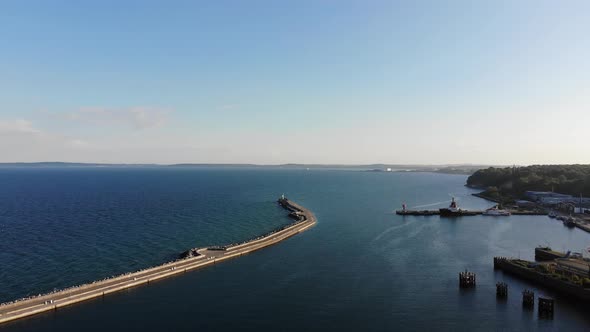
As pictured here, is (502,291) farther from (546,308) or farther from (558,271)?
(558,271)

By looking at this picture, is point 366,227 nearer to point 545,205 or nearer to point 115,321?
point 115,321

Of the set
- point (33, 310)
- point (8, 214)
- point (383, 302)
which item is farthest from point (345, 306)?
point (8, 214)

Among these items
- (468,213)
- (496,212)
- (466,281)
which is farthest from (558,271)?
(496,212)

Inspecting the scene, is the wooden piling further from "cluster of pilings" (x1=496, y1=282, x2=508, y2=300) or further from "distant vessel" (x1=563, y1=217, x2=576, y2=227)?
"distant vessel" (x1=563, y1=217, x2=576, y2=227)

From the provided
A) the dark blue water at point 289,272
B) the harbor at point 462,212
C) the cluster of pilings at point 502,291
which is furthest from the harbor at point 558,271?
the harbor at point 462,212

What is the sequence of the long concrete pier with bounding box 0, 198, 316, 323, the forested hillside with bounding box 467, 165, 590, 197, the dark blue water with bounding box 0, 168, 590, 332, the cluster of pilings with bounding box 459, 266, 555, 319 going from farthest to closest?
the forested hillside with bounding box 467, 165, 590, 197 → the cluster of pilings with bounding box 459, 266, 555, 319 → the dark blue water with bounding box 0, 168, 590, 332 → the long concrete pier with bounding box 0, 198, 316, 323

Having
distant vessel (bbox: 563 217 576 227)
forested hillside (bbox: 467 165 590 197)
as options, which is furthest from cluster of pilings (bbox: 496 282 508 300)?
forested hillside (bbox: 467 165 590 197)
